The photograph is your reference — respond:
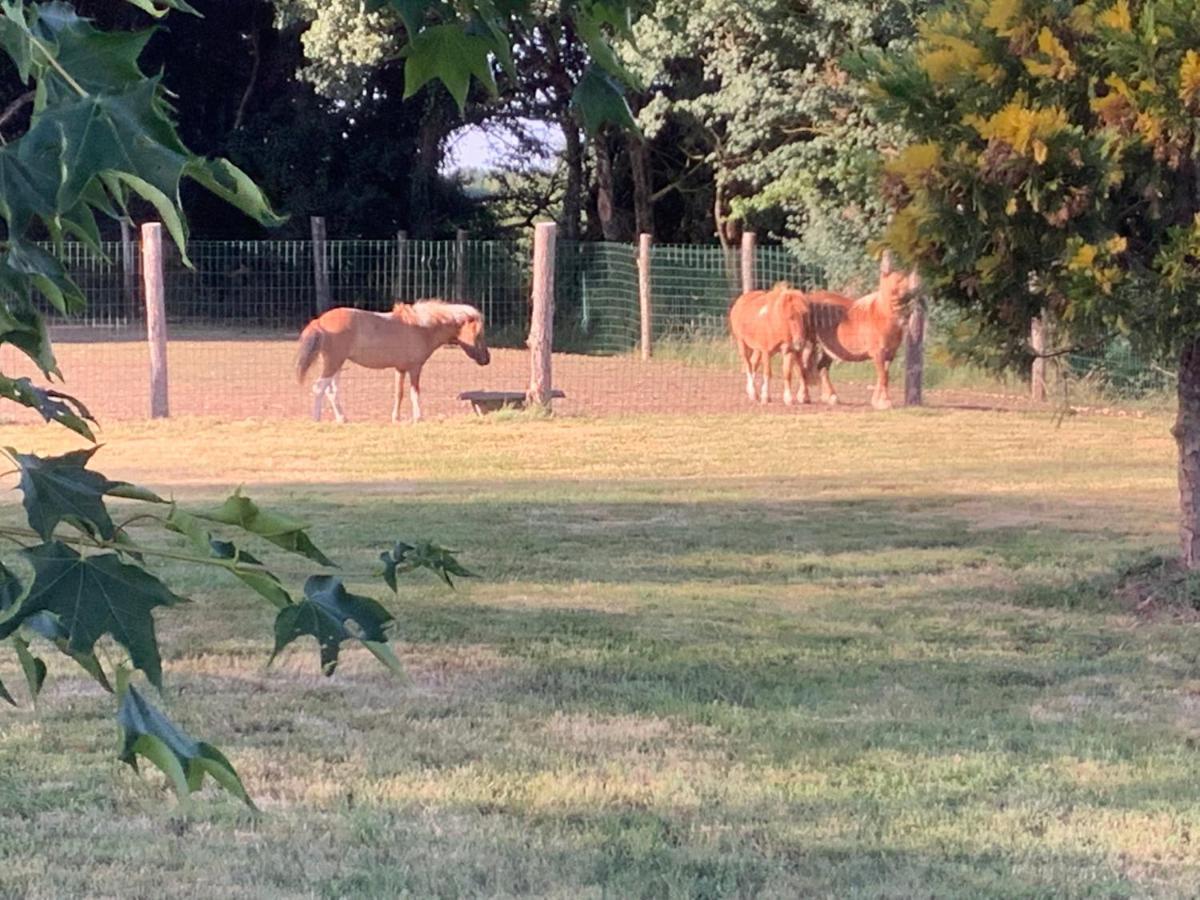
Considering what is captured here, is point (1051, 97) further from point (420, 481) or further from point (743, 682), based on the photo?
point (420, 481)

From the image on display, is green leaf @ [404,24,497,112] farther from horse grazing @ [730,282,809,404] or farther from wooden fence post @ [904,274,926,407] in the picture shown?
wooden fence post @ [904,274,926,407]

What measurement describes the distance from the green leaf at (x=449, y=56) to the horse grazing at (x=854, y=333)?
15943mm

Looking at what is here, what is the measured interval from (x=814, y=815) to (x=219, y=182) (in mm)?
3310

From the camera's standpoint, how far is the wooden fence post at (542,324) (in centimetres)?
1656

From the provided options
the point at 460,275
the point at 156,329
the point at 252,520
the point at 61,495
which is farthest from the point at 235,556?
the point at 460,275

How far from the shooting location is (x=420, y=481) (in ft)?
39.9

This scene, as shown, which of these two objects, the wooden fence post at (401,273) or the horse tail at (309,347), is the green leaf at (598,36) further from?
the wooden fence post at (401,273)

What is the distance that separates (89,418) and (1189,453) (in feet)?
Result: 21.1

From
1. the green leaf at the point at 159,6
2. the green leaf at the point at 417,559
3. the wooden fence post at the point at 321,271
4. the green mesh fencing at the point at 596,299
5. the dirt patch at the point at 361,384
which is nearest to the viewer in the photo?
the green leaf at the point at 159,6

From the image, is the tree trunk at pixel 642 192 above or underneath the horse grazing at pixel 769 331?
above

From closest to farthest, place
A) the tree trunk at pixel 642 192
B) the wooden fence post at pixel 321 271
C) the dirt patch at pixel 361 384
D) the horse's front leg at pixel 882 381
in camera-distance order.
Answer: the dirt patch at pixel 361 384 → the horse's front leg at pixel 882 381 → the wooden fence post at pixel 321 271 → the tree trunk at pixel 642 192

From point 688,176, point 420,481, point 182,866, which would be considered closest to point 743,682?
point 182,866

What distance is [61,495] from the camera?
60.4 inches

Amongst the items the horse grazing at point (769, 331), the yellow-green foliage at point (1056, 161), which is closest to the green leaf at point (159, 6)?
the yellow-green foliage at point (1056, 161)
